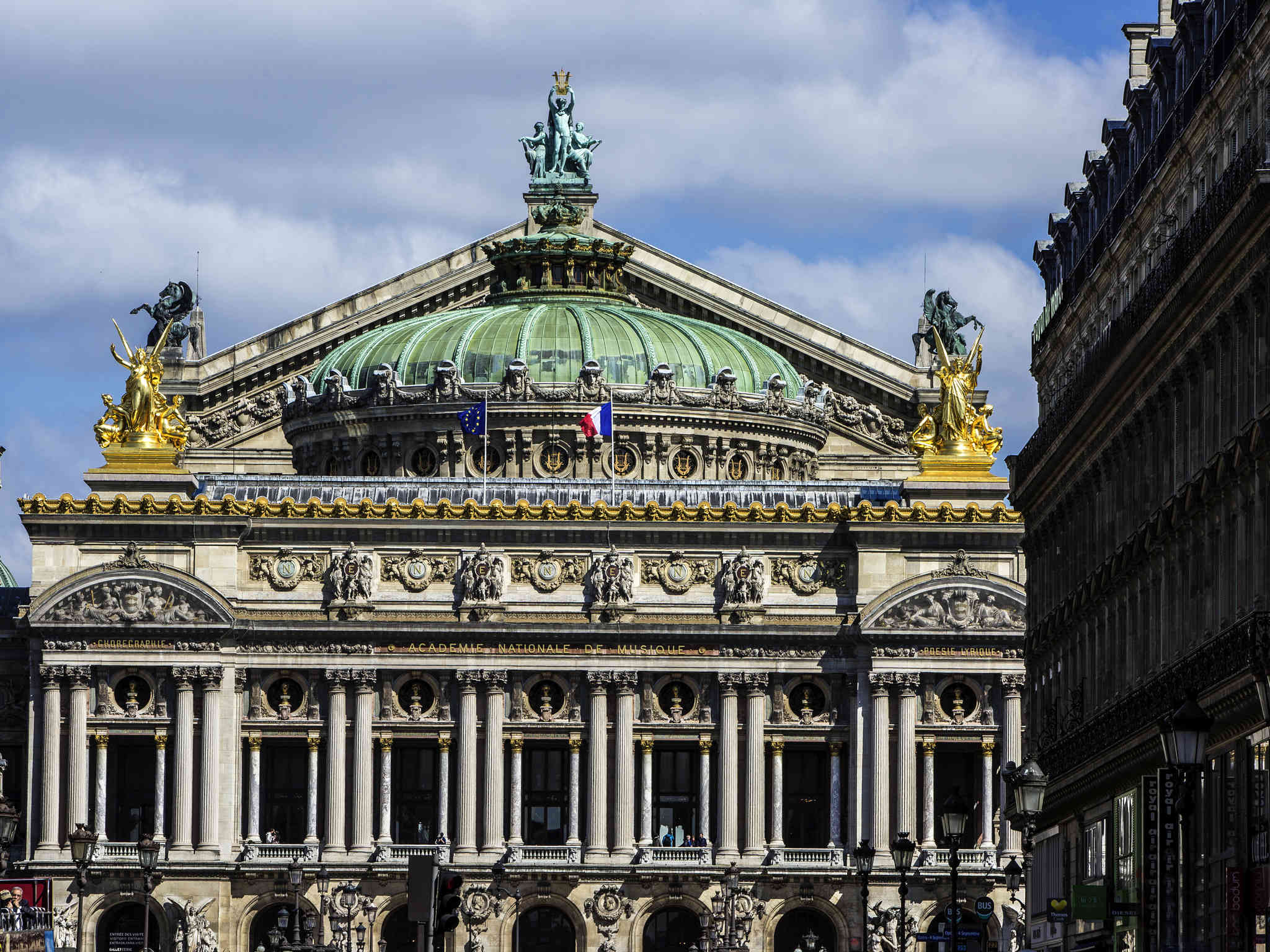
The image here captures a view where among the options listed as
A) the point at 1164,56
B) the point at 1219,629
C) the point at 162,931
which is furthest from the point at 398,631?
the point at 1219,629

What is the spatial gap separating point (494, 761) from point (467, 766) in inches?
46.4

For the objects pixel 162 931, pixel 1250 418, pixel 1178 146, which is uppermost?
pixel 1178 146

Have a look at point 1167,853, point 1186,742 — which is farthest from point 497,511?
point 1186,742

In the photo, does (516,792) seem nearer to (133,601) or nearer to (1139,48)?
(133,601)

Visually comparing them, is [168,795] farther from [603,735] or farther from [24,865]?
[603,735]

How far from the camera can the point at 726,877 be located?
155 metres

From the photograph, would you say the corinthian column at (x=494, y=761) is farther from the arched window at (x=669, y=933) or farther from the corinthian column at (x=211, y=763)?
the corinthian column at (x=211, y=763)

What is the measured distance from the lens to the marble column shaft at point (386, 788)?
6117 inches

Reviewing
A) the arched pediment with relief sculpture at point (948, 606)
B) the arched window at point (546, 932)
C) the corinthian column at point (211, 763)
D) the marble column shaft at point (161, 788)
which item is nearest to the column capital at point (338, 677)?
the corinthian column at point (211, 763)

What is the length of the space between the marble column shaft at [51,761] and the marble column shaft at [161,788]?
3985 mm

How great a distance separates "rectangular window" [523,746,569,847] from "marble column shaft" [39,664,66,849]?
64.4 feet

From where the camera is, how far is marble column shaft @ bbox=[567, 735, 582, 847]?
511 feet

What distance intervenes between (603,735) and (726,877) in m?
7.95

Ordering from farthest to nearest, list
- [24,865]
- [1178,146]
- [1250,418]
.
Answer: [24,865], [1178,146], [1250,418]
